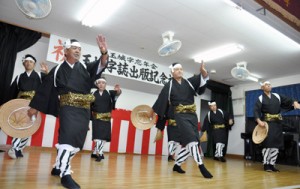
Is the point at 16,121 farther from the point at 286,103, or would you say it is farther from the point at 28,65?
the point at 286,103

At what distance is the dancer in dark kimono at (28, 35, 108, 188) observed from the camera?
7.20 feet

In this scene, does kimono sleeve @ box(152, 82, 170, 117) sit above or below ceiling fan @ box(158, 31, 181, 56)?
below

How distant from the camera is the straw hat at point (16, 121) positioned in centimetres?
296

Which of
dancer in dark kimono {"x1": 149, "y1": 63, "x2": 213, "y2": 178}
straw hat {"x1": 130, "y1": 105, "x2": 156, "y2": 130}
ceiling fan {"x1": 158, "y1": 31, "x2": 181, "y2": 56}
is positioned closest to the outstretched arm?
dancer in dark kimono {"x1": 149, "y1": 63, "x2": 213, "y2": 178}

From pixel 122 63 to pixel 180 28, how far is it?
228cm

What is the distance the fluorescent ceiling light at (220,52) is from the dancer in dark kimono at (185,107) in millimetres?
2872

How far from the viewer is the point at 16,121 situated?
9.96ft

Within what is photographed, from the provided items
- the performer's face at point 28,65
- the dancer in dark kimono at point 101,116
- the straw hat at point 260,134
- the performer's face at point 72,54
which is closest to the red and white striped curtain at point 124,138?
the dancer in dark kimono at point 101,116

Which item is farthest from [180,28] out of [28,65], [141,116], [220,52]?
[28,65]

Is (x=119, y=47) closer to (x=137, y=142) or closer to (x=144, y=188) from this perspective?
(x=137, y=142)

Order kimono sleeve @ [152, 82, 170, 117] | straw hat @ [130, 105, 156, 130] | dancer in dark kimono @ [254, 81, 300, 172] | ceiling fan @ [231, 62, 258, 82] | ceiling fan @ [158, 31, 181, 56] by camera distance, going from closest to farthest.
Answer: kimono sleeve @ [152, 82, 170, 117] → dancer in dark kimono @ [254, 81, 300, 172] → ceiling fan @ [158, 31, 181, 56] → straw hat @ [130, 105, 156, 130] → ceiling fan @ [231, 62, 258, 82]

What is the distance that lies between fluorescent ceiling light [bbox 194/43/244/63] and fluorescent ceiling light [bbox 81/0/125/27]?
2.71 metres

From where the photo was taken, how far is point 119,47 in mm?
6652

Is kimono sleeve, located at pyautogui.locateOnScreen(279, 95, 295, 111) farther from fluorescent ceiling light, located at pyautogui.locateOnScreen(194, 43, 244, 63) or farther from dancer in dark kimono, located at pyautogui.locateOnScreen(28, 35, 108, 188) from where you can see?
dancer in dark kimono, located at pyautogui.locateOnScreen(28, 35, 108, 188)
